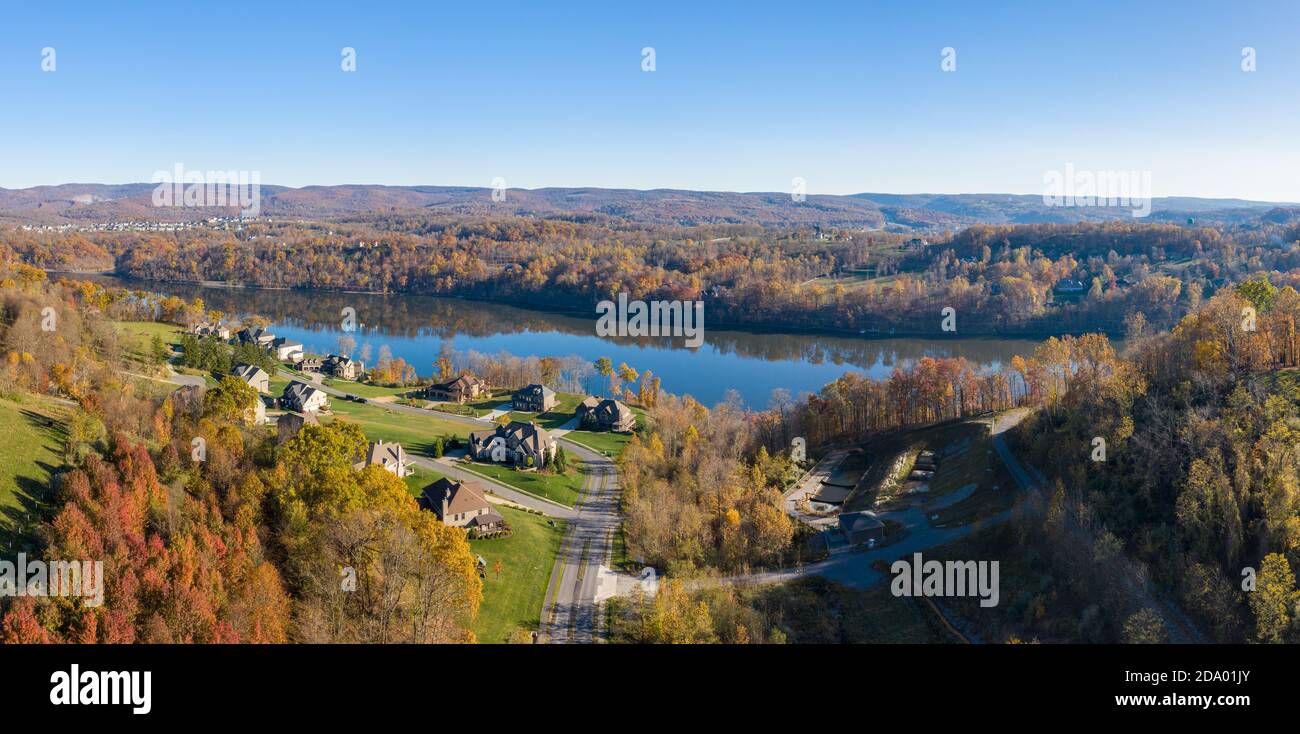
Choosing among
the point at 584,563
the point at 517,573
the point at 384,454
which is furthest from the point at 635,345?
the point at 517,573

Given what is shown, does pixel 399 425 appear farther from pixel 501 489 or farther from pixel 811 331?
pixel 811 331

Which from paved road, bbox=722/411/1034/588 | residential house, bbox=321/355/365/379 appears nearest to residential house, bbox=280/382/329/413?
residential house, bbox=321/355/365/379

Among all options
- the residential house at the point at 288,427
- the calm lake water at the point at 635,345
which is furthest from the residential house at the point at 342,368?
the residential house at the point at 288,427

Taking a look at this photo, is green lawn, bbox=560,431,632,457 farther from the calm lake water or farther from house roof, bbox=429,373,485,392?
the calm lake water

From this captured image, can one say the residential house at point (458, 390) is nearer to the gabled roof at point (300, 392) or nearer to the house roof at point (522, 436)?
the gabled roof at point (300, 392)
